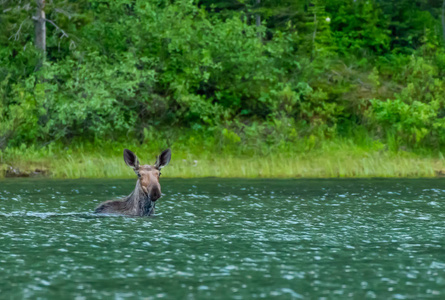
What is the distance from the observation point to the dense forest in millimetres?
38062

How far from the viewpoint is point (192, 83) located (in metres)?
41.2

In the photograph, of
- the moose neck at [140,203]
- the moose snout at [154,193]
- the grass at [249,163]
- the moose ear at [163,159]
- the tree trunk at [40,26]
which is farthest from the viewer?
the tree trunk at [40,26]

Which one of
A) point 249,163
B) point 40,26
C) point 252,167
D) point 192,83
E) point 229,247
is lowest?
point 229,247

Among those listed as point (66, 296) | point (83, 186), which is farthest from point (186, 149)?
point (66, 296)

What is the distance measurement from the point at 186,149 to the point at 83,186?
40.2 feet

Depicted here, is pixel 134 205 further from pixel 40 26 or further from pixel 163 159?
pixel 40 26

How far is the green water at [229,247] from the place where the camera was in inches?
415

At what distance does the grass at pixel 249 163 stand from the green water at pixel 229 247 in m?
8.00

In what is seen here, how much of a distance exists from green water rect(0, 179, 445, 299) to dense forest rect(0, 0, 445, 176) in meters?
14.3

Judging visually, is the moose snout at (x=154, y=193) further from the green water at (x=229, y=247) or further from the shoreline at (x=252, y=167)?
the shoreline at (x=252, y=167)

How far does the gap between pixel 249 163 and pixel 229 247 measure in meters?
19.8

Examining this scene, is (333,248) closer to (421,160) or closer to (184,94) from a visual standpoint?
(421,160)

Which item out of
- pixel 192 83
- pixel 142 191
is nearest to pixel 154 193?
pixel 142 191

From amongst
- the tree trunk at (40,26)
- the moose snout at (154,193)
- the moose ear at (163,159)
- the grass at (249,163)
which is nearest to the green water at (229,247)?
the moose snout at (154,193)
